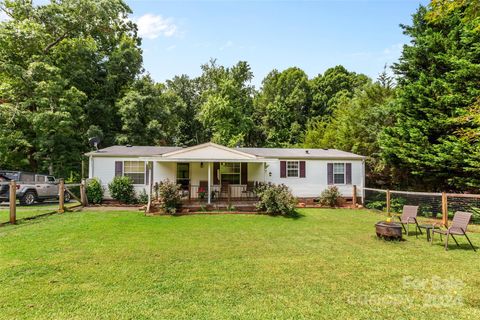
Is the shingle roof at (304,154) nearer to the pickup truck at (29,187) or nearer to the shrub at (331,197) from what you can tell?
the shrub at (331,197)

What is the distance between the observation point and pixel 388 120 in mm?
17531

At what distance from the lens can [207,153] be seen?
46.1 feet

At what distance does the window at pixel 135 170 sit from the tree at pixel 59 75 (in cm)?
625

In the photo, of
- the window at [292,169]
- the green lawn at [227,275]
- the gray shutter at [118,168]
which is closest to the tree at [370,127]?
the window at [292,169]

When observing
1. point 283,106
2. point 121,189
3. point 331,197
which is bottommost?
point 331,197

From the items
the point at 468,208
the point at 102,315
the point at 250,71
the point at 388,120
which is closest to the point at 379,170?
the point at 388,120

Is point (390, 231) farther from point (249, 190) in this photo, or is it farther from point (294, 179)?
point (249, 190)

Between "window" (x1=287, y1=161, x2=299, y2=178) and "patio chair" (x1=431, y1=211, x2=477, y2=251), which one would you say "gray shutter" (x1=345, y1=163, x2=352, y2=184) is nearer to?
"window" (x1=287, y1=161, x2=299, y2=178)

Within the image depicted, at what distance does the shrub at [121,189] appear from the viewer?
14.7 m

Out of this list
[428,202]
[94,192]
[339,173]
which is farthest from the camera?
[339,173]

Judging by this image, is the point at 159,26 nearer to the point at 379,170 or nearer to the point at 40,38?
the point at 40,38

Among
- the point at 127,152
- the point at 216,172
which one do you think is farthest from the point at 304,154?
the point at 127,152

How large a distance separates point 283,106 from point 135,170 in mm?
23351

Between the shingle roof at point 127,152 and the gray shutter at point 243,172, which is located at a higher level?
the shingle roof at point 127,152
